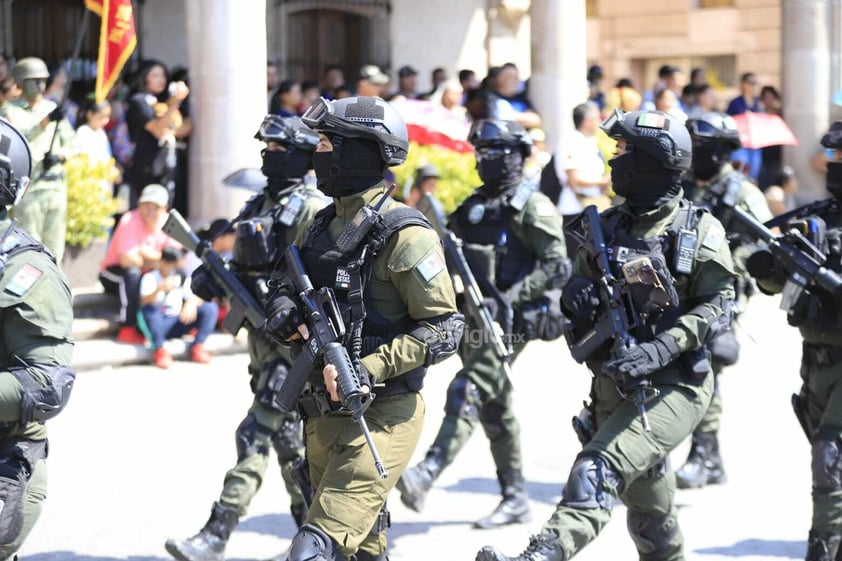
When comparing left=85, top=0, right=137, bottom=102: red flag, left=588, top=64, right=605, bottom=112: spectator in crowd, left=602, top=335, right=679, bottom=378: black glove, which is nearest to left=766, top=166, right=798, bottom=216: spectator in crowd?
left=588, top=64, right=605, bottom=112: spectator in crowd

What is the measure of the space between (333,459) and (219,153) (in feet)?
25.0

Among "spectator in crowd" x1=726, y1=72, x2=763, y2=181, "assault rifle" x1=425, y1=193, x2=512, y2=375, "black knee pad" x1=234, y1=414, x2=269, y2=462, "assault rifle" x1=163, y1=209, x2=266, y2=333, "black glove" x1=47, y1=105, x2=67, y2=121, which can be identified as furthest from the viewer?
"spectator in crowd" x1=726, y1=72, x2=763, y2=181

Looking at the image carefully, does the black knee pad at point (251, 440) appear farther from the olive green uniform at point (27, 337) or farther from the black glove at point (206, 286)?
Result: the olive green uniform at point (27, 337)

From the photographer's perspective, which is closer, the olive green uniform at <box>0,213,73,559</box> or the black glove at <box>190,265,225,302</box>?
the olive green uniform at <box>0,213,73,559</box>

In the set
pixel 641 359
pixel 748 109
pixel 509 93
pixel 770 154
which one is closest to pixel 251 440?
pixel 641 359

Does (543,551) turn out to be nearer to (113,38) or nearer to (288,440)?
(288,440)

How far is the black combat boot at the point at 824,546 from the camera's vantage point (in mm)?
5625

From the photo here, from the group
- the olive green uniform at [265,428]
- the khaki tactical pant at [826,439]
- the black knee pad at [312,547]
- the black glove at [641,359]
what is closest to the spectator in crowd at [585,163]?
the olive green uniform at [265,428]

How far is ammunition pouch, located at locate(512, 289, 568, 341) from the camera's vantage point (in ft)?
23.3

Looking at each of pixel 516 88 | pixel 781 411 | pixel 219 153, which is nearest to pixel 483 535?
pixel 781 411

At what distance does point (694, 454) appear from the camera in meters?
7.67

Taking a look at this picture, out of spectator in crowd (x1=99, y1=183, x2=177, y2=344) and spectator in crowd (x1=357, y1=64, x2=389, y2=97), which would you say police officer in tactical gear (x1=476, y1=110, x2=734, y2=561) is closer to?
spectator in crowd (x1=99, y1=183, x2=177, y2=344)

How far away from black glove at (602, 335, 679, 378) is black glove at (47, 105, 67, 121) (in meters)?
5.71

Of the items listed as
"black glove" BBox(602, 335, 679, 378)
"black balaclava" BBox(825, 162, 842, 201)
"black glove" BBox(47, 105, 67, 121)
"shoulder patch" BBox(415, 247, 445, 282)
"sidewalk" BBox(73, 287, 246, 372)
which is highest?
"black glove" BBox(47, 105, 67, 121)
